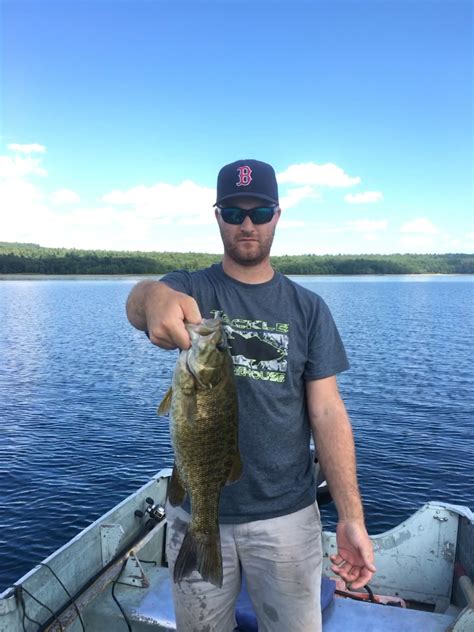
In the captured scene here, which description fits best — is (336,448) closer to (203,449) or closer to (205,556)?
(203,449)

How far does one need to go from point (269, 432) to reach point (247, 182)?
1696 mm

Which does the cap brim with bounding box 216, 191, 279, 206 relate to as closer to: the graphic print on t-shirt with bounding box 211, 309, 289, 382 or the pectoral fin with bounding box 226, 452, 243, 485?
the graphic print on t-shirt with bounding box 211, 309, 289, 382

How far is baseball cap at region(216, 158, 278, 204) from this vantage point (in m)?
3.53

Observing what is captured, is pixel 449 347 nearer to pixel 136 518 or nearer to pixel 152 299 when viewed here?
pixel 136 518

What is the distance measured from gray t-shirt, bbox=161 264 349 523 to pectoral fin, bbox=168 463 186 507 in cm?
28

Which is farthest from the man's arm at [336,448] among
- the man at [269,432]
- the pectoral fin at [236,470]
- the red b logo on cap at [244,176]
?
the red b logo on cap at [244,176]

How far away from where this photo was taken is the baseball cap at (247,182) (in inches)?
139

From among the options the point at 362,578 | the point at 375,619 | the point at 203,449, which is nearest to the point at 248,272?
the point at 203,449

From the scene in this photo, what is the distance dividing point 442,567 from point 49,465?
11.9 metres

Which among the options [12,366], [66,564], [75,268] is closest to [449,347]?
[12,366]

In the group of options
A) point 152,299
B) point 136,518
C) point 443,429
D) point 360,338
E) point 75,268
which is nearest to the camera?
point 152,299

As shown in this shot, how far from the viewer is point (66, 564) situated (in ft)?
18.2

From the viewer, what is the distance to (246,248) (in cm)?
358

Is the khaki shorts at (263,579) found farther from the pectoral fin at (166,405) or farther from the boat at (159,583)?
the boat at (159,583)
